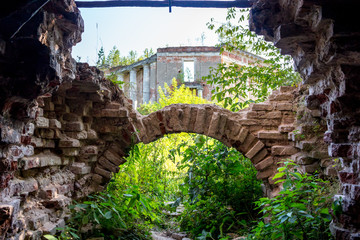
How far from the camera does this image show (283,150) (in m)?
4.34

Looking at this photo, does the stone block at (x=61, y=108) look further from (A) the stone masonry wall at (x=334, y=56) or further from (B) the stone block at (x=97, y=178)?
(A) the stone masonry wall at (x=334, y=56)

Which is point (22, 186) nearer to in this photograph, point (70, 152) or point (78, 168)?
point (70, 152)

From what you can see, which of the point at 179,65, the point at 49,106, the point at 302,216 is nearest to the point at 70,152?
the point at 49,106

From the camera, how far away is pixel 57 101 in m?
3.75

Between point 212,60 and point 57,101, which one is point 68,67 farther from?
point 212,60

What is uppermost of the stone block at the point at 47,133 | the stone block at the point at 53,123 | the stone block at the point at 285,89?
the stone block at the point at 285,89

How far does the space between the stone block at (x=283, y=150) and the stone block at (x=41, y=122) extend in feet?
9.39

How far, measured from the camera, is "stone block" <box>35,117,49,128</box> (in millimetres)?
3245

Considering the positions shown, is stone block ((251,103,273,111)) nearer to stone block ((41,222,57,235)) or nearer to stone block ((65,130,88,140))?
stone block ((65,130,88,140))

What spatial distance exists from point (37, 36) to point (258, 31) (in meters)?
1.64

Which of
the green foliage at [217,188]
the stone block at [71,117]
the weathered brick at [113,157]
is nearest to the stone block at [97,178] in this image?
the weathered brick at [113,157]

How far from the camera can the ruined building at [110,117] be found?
80.9 inches

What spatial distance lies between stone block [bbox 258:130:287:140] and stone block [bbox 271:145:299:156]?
13 cm

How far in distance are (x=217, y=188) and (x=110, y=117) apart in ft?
7.93
